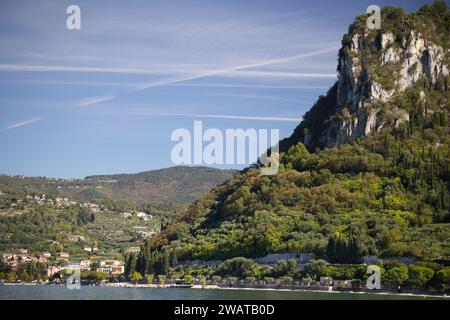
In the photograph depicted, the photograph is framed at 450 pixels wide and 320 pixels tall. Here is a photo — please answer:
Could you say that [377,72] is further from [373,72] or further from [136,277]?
[136,277]

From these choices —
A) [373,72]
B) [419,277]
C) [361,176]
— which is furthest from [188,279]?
[373,72]

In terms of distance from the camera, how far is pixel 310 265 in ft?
365

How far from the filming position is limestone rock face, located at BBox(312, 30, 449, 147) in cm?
14762

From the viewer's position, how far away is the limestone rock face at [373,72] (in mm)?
147625

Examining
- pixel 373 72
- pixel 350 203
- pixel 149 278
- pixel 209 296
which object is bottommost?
pixel 149 278

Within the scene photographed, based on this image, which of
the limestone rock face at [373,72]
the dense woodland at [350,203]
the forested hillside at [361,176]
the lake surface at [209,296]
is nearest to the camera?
the lake surface at [209,296]

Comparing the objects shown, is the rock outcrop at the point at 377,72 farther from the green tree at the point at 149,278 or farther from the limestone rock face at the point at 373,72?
the green tree at the point at 149,278

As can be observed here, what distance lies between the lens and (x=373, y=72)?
14975 cm

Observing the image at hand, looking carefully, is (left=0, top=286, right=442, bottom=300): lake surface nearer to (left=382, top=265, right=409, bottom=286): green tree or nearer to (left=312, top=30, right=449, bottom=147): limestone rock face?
(left=382, top=265, right=409, bottom=286): green tree

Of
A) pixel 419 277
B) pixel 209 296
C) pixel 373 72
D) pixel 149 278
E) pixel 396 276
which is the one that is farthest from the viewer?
pixel 373 72

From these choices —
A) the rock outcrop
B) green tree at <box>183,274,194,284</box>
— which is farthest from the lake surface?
the rock outcrop

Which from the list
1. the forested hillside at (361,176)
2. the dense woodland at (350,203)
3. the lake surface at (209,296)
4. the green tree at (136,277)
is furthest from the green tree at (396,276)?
the green tree at (136,277)
